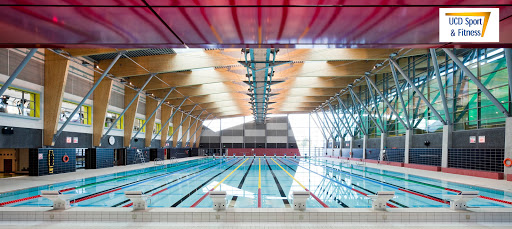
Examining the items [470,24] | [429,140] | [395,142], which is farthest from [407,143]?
[470,24]

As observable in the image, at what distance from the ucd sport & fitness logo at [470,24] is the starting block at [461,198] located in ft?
10.9

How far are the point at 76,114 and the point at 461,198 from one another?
16602mm

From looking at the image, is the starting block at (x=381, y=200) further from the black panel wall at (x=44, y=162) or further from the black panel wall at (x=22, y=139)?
the black panel wall at (x=44, y=162)

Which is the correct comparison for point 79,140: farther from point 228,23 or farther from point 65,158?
point 228,23

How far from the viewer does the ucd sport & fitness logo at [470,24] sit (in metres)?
3.47

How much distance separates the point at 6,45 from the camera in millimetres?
4301

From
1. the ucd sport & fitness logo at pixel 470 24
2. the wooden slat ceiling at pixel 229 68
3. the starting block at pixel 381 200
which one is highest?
the wooden slat ceiling at pixel 229 68

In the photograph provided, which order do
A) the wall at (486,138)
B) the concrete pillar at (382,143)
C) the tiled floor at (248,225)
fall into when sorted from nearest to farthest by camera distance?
the tiled floor at (248,225) → the wall at (486,138) → the concrete pillar at (382,143)

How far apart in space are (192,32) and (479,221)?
18.7ft

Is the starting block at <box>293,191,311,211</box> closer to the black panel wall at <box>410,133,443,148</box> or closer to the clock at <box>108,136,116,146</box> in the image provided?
the black panel wall at <box>410,133,443,148</box>

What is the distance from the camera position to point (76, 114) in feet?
54.7

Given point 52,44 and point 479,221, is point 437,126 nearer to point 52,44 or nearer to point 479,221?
point 479,221

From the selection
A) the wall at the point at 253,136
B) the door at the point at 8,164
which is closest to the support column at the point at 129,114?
the door at the point at 8,164

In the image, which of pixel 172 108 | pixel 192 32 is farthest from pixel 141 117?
pixel 192 32
